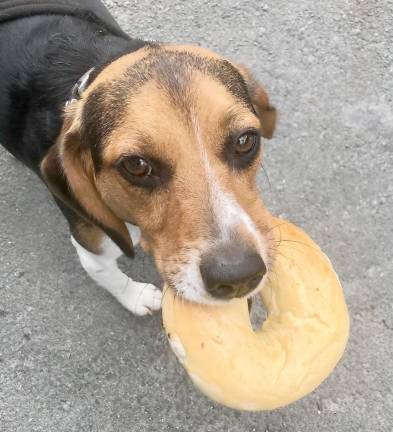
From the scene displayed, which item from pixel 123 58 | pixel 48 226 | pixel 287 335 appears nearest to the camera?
pixel 287 335

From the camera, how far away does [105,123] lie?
9.52 feet

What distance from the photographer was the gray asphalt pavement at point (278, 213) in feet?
13.3

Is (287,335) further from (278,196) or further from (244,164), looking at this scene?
(278,196)

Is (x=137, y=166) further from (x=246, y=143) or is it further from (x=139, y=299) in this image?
(x=139, y=299)

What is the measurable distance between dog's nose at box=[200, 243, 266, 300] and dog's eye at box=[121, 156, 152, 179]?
0.49 meters

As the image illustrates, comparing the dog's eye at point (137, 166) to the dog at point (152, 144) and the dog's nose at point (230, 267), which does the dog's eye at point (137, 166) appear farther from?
the dog's nose at point (230, 267)

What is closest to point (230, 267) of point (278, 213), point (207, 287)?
point (207, 287)

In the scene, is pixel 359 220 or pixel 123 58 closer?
pixel 123 58

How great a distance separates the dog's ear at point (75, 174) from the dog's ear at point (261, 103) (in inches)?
37.4

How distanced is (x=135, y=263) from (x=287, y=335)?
183 centimetres

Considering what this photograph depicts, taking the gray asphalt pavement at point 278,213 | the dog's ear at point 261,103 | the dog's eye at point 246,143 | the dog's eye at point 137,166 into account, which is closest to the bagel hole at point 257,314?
the gray asphalt pavement at point 278,213

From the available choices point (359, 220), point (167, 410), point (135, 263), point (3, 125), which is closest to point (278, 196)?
point (359, 220)

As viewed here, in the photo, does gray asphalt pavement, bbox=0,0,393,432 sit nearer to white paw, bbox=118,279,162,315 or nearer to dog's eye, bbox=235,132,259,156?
white paw, bbox=118,279,162,315

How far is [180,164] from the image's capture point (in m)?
2.67
